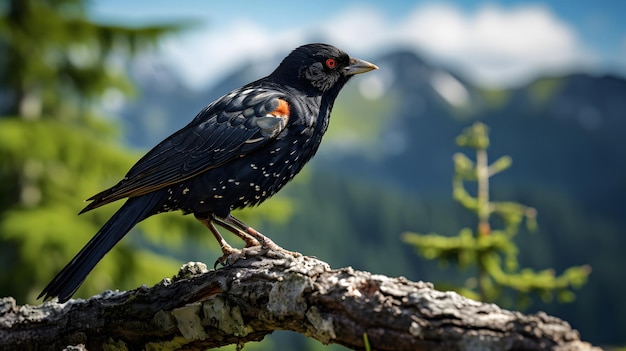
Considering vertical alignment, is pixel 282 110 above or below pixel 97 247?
above

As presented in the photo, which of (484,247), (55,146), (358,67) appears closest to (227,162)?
(358,67)

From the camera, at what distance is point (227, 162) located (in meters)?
3.94

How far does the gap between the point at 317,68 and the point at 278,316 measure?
199 centimetres

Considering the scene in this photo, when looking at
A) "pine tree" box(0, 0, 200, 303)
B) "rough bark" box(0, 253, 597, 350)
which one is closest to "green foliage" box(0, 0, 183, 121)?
"pine tree" box(0, 0, 200, 303)

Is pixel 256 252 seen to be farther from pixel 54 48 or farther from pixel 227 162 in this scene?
pixel 54 48

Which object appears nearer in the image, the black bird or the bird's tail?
the bird's tail

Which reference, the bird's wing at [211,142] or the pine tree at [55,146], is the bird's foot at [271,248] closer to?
the bird's wing at [211,142]

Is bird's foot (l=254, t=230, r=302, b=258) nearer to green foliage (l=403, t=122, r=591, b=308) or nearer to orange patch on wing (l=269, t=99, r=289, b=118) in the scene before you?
orange patch on wing (l=269, t=99, r=289, b=118)

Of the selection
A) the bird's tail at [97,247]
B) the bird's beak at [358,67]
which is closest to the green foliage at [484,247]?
the bird's beak at [358,67]

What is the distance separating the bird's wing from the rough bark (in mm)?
605

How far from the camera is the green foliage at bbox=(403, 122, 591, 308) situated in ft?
20.0

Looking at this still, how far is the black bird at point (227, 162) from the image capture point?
383cm

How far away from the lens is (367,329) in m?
2.56

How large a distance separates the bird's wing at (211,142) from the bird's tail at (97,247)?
0.08m
